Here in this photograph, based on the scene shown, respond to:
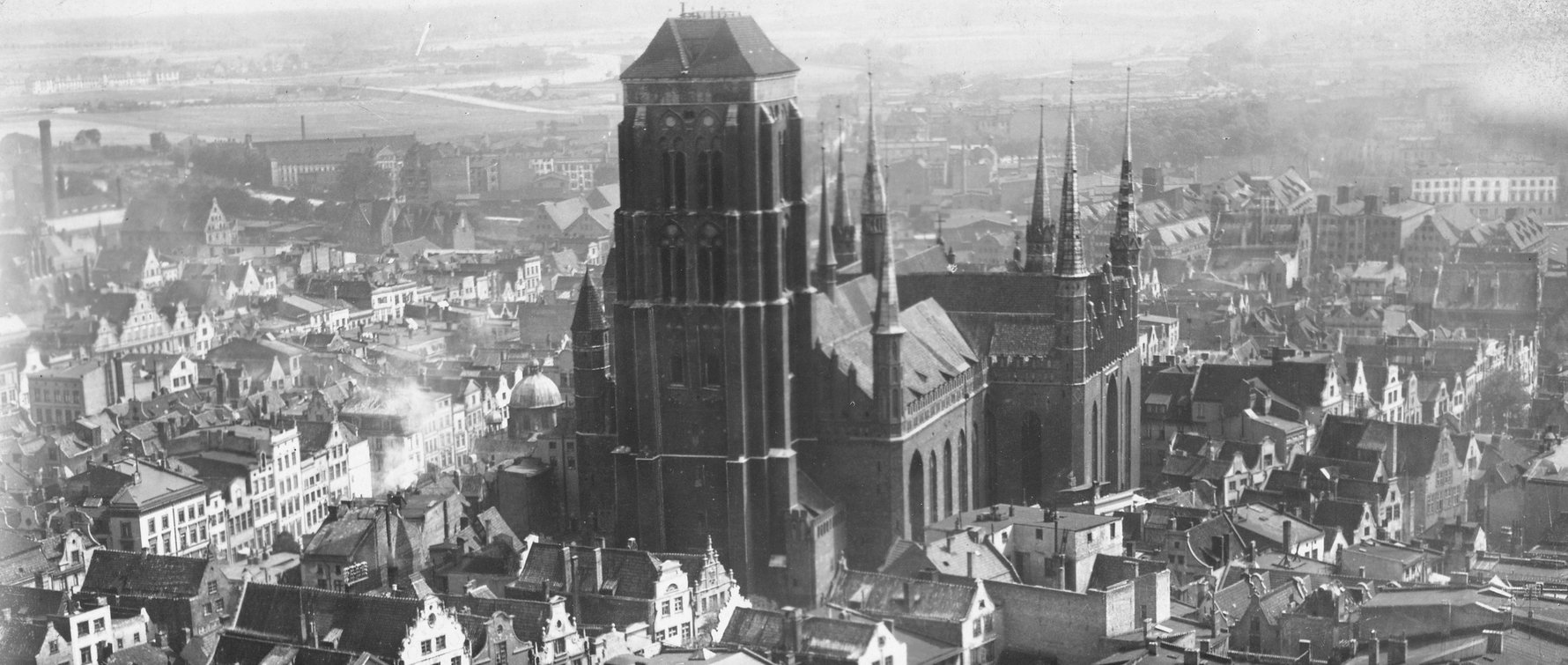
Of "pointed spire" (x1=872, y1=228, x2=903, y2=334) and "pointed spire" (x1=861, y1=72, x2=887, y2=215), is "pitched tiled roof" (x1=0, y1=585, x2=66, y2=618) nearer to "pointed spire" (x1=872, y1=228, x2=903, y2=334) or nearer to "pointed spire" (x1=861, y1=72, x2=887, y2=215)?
"pointed spire" (x1=872, y1=228, x2=903, y2=334)

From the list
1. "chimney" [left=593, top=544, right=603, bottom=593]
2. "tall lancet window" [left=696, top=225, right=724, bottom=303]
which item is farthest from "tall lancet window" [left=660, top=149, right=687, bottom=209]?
"chimney" [left=593, top=544, right=603, bottom=593]

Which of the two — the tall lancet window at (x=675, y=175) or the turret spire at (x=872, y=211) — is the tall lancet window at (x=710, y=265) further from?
the turret spire at (x=872, y=211)

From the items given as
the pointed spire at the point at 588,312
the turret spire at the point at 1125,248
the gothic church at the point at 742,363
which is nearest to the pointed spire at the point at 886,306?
the gothic church at the point at 742,363

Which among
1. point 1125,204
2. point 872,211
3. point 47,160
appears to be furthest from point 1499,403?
point 47,160

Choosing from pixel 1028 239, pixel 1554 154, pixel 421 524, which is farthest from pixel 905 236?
pixel 421 524

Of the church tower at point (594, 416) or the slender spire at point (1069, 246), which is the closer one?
the church tower at point (594, 416)
